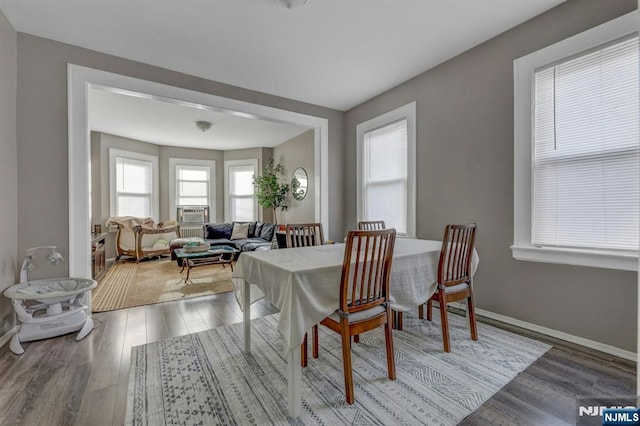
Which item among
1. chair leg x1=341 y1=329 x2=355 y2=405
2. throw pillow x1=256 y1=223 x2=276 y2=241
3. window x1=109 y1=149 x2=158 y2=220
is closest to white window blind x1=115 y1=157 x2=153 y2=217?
window x1=109 y1=149 x2=158 y2=220

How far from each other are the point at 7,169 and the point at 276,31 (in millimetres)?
2573

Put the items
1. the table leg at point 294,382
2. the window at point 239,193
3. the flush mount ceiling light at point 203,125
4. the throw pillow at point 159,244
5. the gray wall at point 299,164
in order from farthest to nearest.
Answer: the window at point 239,193 → the throw pillow at point 159,244 → the gray wall at point 299,164 → the flush mount ceiling light at point 203,125 → the table leg at point 294,382

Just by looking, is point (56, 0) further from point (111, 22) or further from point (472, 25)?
point (472, 25)

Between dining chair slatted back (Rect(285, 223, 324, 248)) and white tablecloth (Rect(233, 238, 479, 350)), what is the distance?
353mm

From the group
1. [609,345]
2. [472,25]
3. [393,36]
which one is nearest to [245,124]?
[393,36]

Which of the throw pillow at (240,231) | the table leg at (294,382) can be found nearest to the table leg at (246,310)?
the table leg at (294,382)

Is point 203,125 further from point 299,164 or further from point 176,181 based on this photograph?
point 176,181

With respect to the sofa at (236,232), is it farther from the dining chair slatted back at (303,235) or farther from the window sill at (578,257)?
the window sill at (578,257)

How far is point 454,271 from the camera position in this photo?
7.57 ft

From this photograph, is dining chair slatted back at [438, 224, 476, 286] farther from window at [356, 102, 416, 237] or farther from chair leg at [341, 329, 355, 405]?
window at [356, 102, 416, 237]

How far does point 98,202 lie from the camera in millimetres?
5949

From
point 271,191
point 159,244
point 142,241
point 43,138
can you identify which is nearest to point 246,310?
point 43,138

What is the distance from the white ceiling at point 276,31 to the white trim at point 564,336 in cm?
267

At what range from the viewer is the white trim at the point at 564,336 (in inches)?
80.4
